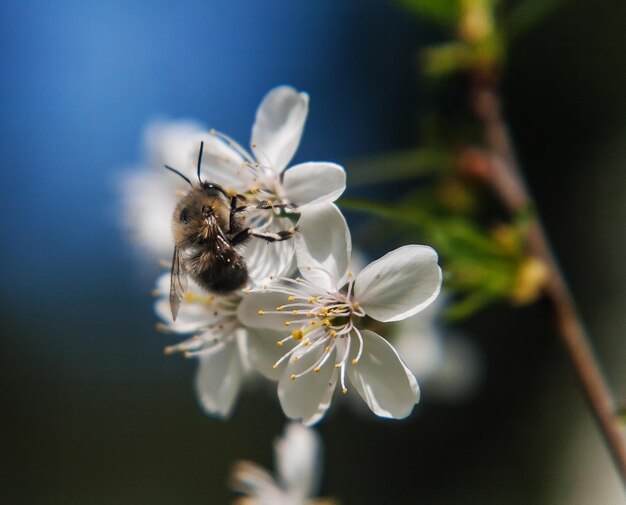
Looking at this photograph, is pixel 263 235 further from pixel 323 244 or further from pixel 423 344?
pixel 423 344

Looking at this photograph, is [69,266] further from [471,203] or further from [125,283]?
[471,203]

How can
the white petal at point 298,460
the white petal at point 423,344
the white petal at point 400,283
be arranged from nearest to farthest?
the white petal at point 400,283, the white petal at point 298,460, the white petal at point 423,344

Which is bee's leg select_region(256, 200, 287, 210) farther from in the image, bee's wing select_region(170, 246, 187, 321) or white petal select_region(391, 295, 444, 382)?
white petal select_region(391, 295, 444, 382)

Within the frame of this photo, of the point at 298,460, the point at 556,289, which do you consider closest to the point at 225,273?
the point at 298,460

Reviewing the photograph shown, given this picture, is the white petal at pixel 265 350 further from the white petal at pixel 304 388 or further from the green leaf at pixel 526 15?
the green leaf at pixel 526 15

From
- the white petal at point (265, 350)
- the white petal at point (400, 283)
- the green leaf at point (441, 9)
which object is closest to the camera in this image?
the white petal at point (400, 283)

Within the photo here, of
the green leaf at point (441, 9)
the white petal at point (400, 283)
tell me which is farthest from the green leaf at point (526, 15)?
the white petal at point (400, 283)
